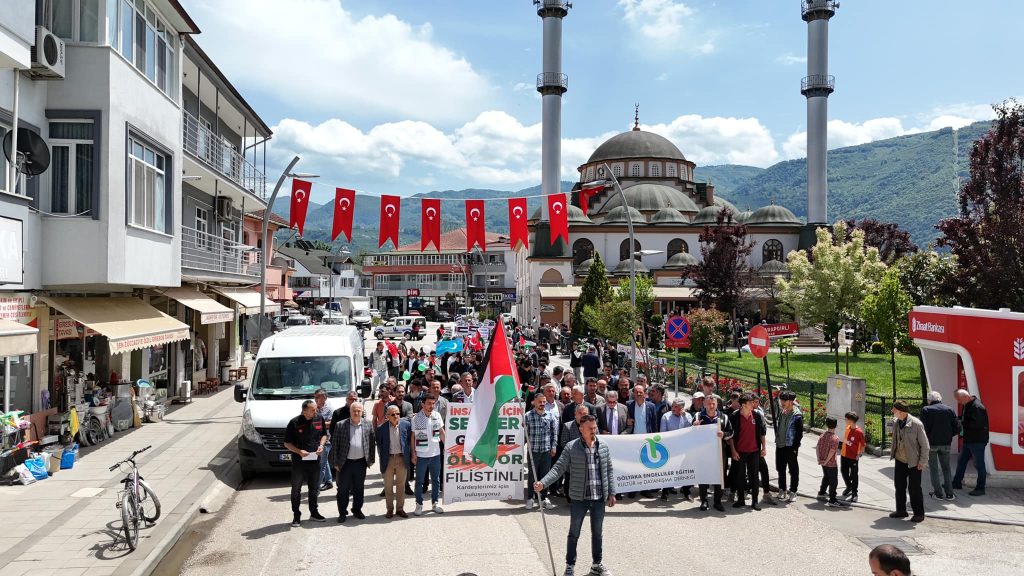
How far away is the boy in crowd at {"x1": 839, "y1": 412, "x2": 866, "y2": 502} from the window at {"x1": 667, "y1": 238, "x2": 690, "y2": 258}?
196 feet

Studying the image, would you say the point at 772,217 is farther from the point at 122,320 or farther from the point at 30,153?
the point at 30,153

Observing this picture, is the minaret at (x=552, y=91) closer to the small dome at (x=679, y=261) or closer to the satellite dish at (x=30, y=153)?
the small dome at (x=679, y=261)

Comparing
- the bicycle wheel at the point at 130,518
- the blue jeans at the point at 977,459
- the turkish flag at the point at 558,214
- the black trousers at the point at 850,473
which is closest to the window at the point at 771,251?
the turkish flag at the point at 558,214

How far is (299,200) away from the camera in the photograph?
2092cm

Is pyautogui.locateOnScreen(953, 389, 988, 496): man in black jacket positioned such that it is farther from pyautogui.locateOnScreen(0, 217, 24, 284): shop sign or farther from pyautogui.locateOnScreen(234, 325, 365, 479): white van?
pyautogui.locateOnScreen(0, 217, 24, 284): shop sign

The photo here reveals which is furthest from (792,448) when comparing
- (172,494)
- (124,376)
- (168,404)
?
(168,404)

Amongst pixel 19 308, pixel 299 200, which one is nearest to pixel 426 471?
pixel 19 308

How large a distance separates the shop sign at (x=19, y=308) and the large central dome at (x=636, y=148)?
71.5 metres

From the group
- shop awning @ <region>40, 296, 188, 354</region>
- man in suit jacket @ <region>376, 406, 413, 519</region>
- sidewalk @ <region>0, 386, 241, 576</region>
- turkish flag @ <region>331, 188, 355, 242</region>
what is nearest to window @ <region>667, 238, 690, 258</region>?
turkish flag @ <region>331, 188, 355, 242</region>

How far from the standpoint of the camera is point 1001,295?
20188mm

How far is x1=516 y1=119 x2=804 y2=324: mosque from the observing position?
208 feet

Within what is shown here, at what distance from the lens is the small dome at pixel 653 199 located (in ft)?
241

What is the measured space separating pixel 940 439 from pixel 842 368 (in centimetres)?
2131

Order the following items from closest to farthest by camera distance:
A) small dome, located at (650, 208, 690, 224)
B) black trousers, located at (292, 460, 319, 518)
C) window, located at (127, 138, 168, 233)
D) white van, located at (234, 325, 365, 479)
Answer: black trousers, located at (292, 460, 319, 518) < white van, located at (234, 325, 365, 479) < window, located at (127, 138, 168, 233) < small dome, located at (650, 208, 690, 224)
